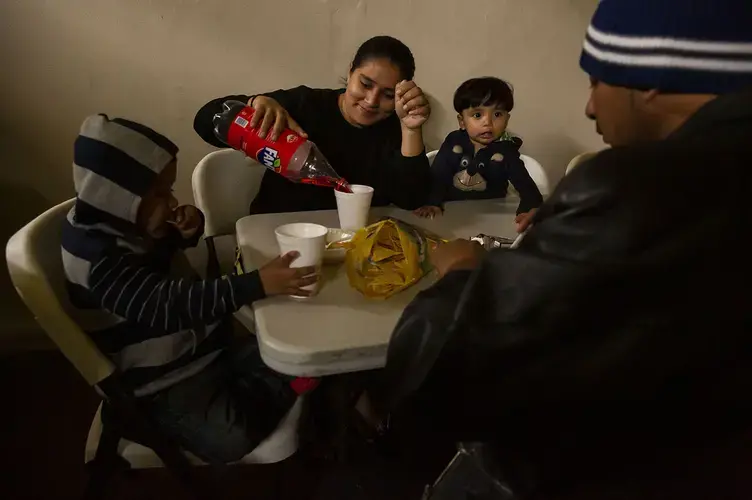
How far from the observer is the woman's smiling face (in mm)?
1345

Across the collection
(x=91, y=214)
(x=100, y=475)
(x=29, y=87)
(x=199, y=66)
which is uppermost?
(x=199, y=66)

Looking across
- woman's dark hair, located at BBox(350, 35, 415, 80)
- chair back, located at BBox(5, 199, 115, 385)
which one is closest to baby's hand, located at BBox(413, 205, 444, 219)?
woman's dark hair, located at BBox(350, 35, 415, 80)

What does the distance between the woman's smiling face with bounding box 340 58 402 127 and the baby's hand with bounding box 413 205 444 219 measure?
0.87 feet

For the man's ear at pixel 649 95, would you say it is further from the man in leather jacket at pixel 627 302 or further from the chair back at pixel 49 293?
the chair back at pixel 49 293

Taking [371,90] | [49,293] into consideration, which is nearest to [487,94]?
[371,90]

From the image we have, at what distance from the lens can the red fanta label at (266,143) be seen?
110cm

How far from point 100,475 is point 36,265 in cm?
39

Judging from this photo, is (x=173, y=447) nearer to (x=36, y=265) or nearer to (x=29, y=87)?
(x=36, y=265)

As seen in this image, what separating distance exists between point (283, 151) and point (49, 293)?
469 millimetres

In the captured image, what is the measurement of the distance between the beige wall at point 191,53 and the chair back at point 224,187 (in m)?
0.35

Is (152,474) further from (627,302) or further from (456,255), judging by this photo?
(627,302)

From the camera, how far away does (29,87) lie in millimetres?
1546

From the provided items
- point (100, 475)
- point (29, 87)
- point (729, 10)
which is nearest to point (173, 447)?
point (100, 475)

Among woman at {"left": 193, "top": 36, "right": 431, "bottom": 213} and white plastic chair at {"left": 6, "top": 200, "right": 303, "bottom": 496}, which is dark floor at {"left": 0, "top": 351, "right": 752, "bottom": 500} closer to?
white plastic chair at {"left": 6, "top": 200, "right": 303, "bottom": 496}
